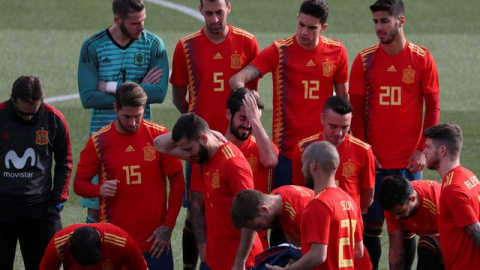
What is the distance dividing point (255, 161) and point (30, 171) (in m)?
1.80

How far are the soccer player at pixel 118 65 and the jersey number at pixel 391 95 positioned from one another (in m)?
1.88

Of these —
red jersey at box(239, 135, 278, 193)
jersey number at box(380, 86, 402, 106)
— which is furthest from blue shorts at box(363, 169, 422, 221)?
red jersey at box(239, 135, 278, 193)

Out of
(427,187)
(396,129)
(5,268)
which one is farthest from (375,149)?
(5,268)

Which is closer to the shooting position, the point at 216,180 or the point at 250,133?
the point at 216,180

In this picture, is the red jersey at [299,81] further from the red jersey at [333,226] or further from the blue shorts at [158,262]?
the red jersey at [333,226]

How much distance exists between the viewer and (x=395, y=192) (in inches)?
309

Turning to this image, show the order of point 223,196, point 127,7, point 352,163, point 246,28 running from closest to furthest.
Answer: point 223,196, point 352,163, point 127,7, point 246,28

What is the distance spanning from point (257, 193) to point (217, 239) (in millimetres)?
832

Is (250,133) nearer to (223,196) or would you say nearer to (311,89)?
(223,196)

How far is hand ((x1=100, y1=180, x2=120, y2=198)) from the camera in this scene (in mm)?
7980

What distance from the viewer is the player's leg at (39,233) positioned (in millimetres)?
8367

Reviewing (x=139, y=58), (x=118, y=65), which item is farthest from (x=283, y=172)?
(x=118, y=65)

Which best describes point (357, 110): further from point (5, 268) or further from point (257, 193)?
point (5, 268)

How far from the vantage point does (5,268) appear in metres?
8.41
